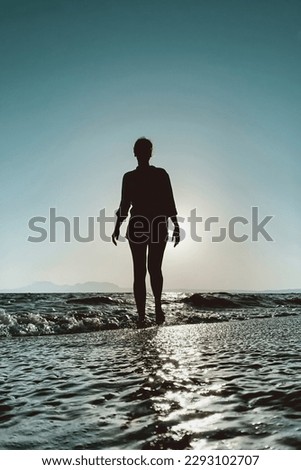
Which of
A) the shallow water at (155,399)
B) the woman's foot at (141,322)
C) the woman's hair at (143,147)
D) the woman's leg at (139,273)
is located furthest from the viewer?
the woman's hair at (143,147)

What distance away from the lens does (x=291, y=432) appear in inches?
54.9

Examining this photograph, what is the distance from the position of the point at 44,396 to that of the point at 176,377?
714 mm

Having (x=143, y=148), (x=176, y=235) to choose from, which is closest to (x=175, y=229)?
(x=176, y=235)

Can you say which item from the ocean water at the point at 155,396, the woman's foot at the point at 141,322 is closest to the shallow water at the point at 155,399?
the ocean water at the point at 155,396

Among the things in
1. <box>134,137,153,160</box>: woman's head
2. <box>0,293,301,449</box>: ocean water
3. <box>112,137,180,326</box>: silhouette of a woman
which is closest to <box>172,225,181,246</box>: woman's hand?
<box>112,137,180,326</box>: silhouette of a woman

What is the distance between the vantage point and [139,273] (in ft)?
19.6

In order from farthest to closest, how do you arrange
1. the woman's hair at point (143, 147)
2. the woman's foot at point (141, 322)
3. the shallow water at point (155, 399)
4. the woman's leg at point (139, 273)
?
the woman's hair at point (143, 147)
the woman's leg at point (139, 273)
the woman's foot at point (141, 322)
the shallow water at point (155, 399)

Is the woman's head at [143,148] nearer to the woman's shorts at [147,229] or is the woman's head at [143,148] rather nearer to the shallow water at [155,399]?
the woman's shorts at [147,229]

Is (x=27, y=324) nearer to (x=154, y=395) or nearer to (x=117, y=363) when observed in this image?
(x=117, y=363)

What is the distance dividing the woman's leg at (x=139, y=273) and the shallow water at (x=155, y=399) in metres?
2.71

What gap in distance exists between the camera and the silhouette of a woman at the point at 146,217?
19.5 feet

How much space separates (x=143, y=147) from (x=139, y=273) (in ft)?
6.43

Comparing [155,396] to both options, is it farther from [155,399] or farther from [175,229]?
[175,229]
